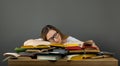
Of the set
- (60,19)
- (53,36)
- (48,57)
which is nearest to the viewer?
(48,57)

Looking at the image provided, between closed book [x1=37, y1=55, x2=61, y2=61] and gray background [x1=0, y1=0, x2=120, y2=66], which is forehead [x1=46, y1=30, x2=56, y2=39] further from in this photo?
closed book [x1=37, y1=55, x2=61, y2=61]

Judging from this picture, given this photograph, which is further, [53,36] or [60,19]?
[60,19]

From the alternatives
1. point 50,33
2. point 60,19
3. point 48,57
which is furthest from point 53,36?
point 48,57

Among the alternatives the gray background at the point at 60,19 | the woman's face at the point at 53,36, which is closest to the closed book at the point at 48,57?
the woman's face at the point at 53,36

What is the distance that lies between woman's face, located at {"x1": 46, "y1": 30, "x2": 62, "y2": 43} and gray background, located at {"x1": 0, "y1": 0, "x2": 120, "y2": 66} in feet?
1.13

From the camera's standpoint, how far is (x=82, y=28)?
2.15 metres

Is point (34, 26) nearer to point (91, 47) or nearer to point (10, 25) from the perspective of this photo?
point (10, 25)

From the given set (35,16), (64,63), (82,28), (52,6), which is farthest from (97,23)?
(64,63)

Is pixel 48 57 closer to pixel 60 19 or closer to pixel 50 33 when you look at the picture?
pixel 50 33

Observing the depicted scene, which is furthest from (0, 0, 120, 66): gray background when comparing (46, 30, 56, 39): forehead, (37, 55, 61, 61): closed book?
(37, 55, 61, 61): closed book

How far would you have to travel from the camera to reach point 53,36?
1.78m

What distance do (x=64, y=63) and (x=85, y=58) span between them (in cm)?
13

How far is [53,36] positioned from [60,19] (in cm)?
39

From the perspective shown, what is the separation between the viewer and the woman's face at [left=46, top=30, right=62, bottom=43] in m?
1.76
